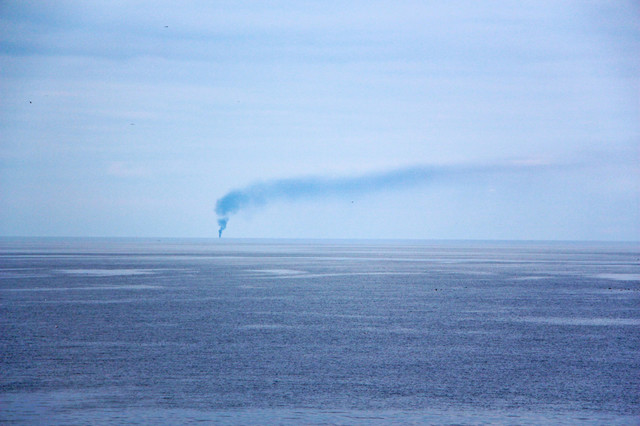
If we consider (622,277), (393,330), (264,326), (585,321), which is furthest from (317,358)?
(622,277)

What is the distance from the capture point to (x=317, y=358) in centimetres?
1964

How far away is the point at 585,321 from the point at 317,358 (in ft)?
40.8

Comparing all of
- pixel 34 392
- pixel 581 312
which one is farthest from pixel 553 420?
pixel 581 312

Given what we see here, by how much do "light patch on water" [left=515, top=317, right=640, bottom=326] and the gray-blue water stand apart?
8cm

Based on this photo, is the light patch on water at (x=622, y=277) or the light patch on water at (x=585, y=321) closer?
the light patch on water at (x=585, y=321)

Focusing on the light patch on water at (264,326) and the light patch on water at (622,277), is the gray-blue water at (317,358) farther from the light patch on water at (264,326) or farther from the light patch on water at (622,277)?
the light patch on water at (622,277)

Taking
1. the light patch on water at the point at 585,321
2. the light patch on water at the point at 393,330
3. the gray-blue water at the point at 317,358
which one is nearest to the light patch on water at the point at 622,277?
the gray-blue water at the point at 317,358

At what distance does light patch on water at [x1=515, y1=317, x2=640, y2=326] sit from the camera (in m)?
27.5

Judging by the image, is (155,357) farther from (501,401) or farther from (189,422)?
(501,401)

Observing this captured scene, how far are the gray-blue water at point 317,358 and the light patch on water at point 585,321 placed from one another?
0.27 ft

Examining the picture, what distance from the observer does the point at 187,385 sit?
16312mm

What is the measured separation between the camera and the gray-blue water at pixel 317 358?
14.4 metres

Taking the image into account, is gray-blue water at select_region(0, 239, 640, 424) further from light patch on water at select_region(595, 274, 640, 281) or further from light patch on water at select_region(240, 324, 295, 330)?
light patch on water at select_region(595, 274, 640, 281)

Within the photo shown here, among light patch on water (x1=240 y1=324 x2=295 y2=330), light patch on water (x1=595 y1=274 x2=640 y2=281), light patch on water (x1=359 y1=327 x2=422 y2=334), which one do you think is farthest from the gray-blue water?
light patch on water (x1=595 y1=274 x2=640 y2=281)
